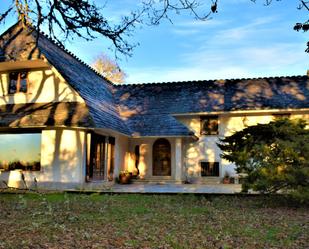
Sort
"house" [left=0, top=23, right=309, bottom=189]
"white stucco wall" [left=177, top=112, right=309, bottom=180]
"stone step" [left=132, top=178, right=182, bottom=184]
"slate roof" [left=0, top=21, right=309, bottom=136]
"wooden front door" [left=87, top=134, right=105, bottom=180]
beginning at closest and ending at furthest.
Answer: "house" [left=0, top=23, right=309, bottom=189] → "slate roof" [left=0, top=21, right=309, bottom=136] → "wooden front door" [left=87, top=134, right=105, bottom=180] → "stone step" [left=132, top=178, right=182, bottom=184] → "white stucco wall" [left=177, top=112, right=309, bottom=180]

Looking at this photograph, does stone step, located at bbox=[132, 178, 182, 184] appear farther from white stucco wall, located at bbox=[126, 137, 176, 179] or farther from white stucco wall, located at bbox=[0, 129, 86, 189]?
white stucco wall, located at bbox=[0, 129, 86, 189]

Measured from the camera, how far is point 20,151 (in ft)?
64.5

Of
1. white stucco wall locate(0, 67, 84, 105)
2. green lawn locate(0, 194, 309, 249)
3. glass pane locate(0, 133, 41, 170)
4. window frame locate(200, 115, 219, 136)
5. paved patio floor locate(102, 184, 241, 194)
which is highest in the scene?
white stucco wall locate(0, 67, 84, 105)

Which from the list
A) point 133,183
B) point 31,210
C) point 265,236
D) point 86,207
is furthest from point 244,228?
point 133,183

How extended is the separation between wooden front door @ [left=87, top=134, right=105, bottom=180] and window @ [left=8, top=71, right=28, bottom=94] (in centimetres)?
421

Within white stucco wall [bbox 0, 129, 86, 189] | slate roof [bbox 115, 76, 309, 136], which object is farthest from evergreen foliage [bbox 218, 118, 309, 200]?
slate roof [bbox 115, 76, 309, 136]

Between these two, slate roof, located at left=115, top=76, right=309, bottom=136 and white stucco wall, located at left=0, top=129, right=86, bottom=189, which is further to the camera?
slate roof, located at left=115, top=76, right=309, bottom=136

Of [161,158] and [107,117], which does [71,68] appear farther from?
[161,158]

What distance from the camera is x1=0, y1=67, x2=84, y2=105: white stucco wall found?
63.5 ft

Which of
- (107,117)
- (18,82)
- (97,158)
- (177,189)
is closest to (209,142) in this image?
(177,189)

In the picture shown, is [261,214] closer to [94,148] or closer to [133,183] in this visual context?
[94,148]

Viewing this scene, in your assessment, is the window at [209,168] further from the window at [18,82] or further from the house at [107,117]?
the window at [18,82]

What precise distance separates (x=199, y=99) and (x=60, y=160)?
9.69 meters

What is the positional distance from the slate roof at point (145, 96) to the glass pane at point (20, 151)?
3.94 ft
